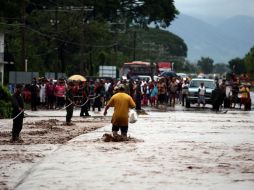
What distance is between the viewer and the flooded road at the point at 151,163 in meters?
12.4

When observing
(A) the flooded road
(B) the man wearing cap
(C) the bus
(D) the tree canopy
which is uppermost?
(D) the tree canopy

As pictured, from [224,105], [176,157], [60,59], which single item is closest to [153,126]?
[176,157]

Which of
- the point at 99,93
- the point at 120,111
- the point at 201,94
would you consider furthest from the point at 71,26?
the point at 120,111

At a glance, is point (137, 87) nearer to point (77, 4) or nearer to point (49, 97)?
point (49, 97)

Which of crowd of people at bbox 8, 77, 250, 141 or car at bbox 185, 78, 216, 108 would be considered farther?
car at bbox 185, 78, 216, 108

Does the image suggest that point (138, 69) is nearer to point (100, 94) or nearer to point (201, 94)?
point (201, 94)

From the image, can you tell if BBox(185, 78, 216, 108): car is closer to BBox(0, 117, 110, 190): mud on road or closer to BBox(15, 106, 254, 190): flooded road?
BBox(0, 117, 110, 190): mud on road

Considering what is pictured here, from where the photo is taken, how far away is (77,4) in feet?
234

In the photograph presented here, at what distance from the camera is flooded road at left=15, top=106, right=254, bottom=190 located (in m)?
12.4

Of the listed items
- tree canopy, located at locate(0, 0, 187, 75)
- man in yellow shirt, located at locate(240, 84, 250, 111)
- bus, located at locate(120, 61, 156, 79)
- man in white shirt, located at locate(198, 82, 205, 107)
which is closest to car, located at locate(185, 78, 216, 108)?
man in white shirt, located at locate(198, 82, 205, 107)

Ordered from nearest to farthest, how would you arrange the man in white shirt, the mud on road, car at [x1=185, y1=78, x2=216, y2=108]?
the mud on road, the man in white shirt, car at [x1=185, y1=78, x2=216, y2=108]

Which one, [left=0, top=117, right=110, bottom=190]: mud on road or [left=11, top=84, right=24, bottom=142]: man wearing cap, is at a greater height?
[left=11, top=84, right=24, bottom=142]: man wearing cap

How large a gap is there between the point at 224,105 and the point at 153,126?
2196cm

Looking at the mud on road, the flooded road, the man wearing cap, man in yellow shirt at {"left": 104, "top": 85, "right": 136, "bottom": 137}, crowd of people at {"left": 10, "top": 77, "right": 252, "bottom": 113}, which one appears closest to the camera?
the flooded road
